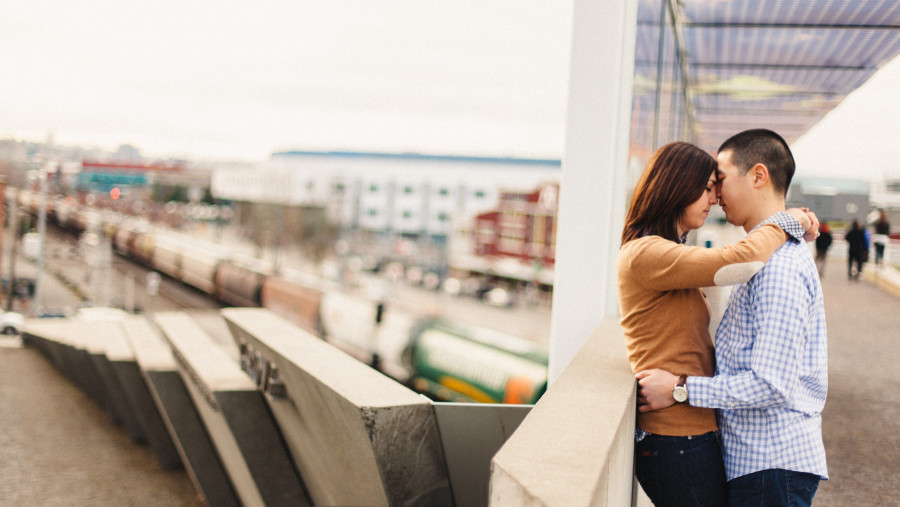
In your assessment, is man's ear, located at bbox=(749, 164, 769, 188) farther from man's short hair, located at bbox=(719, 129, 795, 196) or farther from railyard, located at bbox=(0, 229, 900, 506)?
railyard, located at bbox=(0, 229, 900, 506)

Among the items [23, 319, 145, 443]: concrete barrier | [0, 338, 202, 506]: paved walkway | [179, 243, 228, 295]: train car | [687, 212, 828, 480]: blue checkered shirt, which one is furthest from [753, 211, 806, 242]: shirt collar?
[179, 243, 228, 295]: train car

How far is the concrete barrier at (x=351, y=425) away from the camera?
1835 mm

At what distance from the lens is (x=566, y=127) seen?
321 cm

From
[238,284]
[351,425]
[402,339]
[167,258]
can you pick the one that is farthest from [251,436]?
[167,258]

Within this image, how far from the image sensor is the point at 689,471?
174cm

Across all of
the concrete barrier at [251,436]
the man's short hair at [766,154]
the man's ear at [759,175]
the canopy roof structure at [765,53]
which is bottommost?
the concrete barrier at [251,436]

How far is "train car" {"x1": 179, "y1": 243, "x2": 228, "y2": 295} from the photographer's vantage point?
4594 cm

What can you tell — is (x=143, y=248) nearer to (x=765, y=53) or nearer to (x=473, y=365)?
(x=473, y=365)

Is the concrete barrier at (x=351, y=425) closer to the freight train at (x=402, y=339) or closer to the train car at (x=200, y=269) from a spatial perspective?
the freight train at (x=402, y=339)

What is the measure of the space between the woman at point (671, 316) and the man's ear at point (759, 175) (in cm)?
9

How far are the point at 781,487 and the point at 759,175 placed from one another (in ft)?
2.26

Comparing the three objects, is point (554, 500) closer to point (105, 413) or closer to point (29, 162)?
point (105, 413)

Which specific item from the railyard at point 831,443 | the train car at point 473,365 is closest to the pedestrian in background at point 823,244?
the railyard at point 831,443

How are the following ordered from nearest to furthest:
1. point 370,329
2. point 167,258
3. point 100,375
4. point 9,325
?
point 100,375, point 9,325, point 370,329, point 167,258
